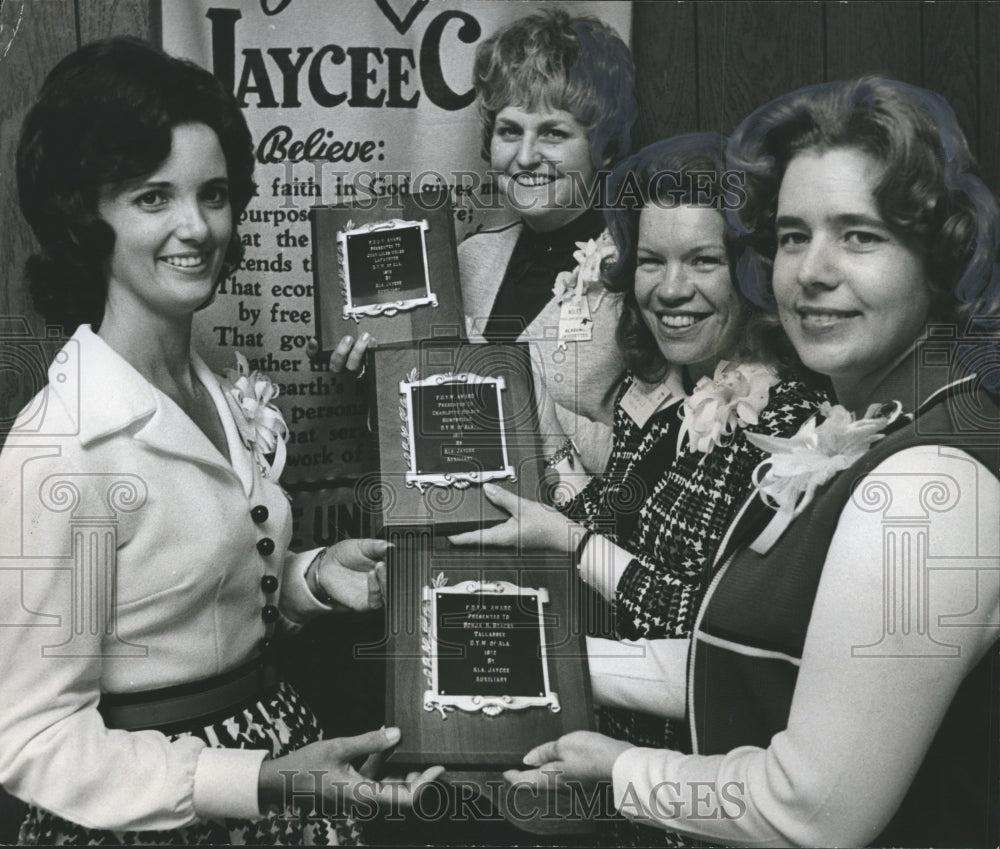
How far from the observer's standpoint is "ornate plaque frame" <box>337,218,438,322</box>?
192 cm

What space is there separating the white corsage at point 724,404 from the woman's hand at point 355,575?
23.5 inches

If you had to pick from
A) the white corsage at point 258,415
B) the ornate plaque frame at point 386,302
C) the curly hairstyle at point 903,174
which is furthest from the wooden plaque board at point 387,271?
the curly hairstyle at point 903,174

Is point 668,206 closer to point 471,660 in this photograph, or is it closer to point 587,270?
point 587,270

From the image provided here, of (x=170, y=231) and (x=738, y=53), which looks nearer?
(x=170, y=231)

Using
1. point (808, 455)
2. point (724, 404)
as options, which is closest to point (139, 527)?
point (724, 404)

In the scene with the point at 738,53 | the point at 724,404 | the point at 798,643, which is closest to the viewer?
the point at 798,643

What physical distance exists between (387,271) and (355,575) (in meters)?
0.56

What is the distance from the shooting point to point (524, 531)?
1922 mm

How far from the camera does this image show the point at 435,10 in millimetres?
1949

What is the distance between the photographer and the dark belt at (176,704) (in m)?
1.84

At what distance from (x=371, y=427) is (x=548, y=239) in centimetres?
47

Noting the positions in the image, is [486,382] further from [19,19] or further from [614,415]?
[19,19]

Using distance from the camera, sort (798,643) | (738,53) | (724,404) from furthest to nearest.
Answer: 1. (738,53)
2. (724,404)
3. (798,643)

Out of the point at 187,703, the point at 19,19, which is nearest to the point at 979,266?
the point at 187,703
